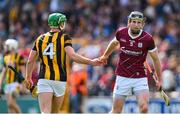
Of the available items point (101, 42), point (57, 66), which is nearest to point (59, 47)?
point (57, 66)

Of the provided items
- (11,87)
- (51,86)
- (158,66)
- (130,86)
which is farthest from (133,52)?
(11,87)

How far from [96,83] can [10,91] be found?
4955 mm

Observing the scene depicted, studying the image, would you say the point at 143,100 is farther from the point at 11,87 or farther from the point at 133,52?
the point at 11,87

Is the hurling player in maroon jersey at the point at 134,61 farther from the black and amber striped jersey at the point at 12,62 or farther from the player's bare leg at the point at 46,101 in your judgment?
the black and amber striped jersey at the point at 12,62

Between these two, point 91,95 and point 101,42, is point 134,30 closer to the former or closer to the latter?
point 91,95

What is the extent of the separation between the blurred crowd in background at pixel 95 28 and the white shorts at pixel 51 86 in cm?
766

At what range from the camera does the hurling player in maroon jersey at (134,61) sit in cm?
1484

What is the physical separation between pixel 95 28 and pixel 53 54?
13507 millimetres

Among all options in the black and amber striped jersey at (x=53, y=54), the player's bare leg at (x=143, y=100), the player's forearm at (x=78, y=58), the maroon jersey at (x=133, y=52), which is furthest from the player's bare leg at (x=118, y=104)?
the black and amber striped jersey at (x=53, y=54)

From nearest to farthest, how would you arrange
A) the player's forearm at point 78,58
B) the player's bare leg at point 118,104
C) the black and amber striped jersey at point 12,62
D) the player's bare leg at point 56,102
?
1. the player's forearm at point 78,58
2. the player's bare leg at point 56,102
3. the player's bare leg at point 118,104
4. the black and amber striped jersey at point 12,62

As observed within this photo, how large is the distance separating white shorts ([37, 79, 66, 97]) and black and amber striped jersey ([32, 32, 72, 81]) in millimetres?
73

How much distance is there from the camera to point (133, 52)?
14852 millimetres

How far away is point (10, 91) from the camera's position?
763 inches

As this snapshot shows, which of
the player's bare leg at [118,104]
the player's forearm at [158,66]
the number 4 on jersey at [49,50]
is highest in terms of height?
the number 4 on jersey at [49,50]
